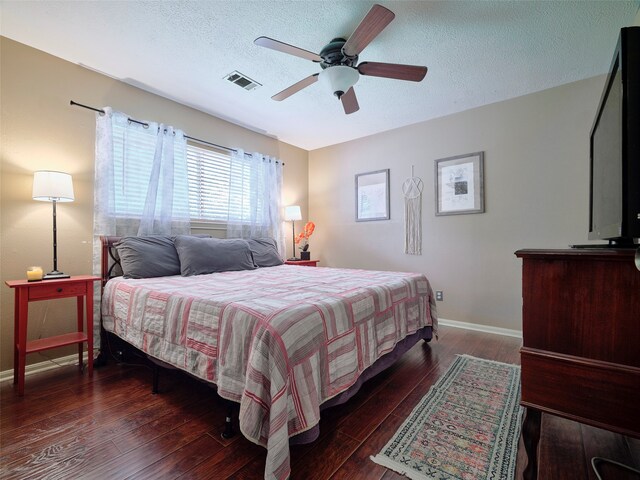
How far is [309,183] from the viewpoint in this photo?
500cm

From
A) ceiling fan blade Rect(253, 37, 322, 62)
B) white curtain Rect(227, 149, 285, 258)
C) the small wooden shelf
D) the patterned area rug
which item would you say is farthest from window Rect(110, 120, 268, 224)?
the patterned area rug

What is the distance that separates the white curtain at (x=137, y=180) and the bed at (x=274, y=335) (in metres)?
0.70

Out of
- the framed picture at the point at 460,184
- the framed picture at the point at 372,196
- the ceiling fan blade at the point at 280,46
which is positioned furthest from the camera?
the framed picture at the point at 372,196

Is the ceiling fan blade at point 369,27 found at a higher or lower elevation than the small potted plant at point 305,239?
higher

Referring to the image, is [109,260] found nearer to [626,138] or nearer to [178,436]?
[178,436]

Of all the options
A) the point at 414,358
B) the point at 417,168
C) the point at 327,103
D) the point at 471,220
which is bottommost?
the point at 414,358

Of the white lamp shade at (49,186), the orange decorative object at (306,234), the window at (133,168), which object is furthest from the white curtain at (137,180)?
the orange decorative object at (306,234)

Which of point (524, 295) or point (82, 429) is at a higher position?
point (524, 295)

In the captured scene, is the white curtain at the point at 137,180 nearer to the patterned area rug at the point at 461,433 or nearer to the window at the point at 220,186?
the window at the point at 220,186

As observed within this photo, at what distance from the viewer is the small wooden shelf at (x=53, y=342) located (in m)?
1.99

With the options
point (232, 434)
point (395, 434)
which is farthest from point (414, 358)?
point (232, 434)

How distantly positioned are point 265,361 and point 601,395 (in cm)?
113

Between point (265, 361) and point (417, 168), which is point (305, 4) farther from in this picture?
point (417, 168)

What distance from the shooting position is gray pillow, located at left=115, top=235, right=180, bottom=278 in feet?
8.01
